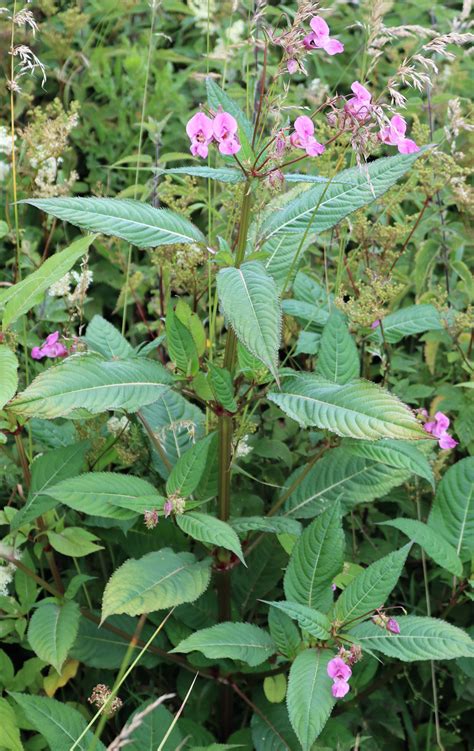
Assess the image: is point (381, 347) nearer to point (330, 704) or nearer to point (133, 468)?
point (133, 468)

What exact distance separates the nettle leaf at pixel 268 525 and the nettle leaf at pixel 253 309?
0.53 m

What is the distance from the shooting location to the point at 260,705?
2141mm

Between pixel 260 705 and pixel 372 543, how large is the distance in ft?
1.92

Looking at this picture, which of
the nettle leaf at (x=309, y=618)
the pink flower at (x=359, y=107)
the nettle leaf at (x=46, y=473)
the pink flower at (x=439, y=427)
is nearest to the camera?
the pink flower at (x=359, y=107)

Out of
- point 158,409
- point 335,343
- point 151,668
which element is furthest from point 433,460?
point 151,668

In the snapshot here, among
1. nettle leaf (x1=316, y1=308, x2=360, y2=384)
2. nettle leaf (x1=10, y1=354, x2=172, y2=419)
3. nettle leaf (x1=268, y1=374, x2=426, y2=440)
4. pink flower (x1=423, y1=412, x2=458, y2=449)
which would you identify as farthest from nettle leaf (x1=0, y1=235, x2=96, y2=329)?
pink flower (x1=423, y1=412, x2=458, y2=449)

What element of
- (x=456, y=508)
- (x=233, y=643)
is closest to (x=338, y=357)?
(x=456, y=508)

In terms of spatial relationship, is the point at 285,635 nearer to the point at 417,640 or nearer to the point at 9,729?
the point at 417,640

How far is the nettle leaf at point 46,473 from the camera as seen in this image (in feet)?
6.41

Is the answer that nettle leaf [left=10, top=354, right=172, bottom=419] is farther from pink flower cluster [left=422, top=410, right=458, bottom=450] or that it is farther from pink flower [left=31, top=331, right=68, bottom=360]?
pink flower cluster [left=422, top=410, right=458, bottom=450]

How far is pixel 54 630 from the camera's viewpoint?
1.96 metres

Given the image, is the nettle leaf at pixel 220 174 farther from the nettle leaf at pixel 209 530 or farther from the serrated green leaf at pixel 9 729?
the serrated green leaf at pixel 9 729

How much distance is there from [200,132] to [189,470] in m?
0.72

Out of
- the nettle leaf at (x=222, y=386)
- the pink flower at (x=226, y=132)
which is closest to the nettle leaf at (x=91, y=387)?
the nettle leaf at (x=222, y=386)
